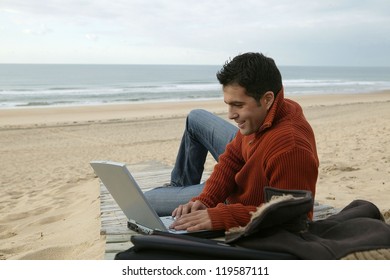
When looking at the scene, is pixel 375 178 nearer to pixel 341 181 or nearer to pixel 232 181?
pixel 341 181

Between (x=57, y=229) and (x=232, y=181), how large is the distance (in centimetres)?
244

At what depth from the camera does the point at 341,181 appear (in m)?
5.98

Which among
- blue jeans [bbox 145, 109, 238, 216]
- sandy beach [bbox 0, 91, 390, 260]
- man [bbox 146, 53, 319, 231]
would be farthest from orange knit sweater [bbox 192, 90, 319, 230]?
sandy beach [bbox 0, 91, 390, 260]

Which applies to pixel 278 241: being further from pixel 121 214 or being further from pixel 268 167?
pixel 121 214

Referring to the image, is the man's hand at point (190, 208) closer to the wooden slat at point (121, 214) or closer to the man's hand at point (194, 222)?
the man's hand at point (194, 222)

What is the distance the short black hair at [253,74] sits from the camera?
95.6 inches

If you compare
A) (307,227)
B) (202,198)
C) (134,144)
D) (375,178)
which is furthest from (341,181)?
(134,144)

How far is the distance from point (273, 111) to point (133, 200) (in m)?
0.90

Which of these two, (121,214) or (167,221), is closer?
(167,221)

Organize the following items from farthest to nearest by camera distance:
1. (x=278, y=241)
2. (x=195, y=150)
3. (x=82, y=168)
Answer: (x=82, y=168), (x=195, y=150), (x=278, y=241)

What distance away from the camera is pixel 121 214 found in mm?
3645

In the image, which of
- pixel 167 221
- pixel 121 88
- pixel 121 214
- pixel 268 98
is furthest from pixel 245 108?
pixel 121 88

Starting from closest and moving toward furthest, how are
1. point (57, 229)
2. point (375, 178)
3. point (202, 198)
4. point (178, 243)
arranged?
point (178, 243), point (202, 198), point (57, 229), point (375, 178)

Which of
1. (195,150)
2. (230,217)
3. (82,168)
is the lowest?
(82,168)
